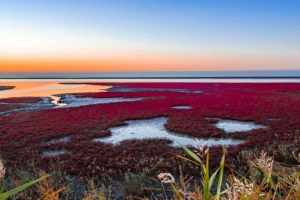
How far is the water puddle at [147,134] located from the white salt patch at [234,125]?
9.42 feet

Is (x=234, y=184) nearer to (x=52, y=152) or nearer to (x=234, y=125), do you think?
(x=52, y=152)

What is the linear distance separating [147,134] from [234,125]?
6.39 meters

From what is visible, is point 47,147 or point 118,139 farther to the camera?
point 118,139

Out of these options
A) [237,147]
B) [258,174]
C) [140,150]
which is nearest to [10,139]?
[140,150]

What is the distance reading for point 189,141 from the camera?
14000 mm

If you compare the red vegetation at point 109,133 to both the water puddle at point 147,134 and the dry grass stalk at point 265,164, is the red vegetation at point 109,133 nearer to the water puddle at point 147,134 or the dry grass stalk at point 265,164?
the water puddle at point 147,134

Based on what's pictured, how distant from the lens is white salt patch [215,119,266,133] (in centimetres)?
1683

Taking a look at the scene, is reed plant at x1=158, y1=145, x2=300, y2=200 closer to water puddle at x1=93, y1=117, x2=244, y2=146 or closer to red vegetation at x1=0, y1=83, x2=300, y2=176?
red vegetation at x1=0, y1=83, x2=300, y2=176

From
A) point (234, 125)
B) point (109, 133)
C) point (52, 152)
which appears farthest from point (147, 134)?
point (234, 125)

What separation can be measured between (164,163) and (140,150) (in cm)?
244

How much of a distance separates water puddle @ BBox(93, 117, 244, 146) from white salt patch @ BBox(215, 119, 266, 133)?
287 cm

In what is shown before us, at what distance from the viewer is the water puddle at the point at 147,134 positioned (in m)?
13.8

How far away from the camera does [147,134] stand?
15859 mm

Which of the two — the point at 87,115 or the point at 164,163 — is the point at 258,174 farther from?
the point at 87,115
